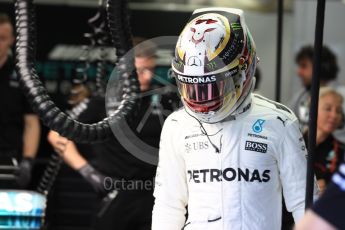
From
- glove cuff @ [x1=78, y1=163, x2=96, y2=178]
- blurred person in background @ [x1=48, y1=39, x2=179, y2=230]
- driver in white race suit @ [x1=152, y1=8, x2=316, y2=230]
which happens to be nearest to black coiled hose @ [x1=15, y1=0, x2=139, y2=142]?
driver in white race suit @ [x1=152, y1=8, x2=316, y2=230]

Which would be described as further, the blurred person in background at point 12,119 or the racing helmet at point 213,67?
the blurred person in background at point 12,119

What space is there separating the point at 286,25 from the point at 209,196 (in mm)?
3623

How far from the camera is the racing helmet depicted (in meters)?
2.80

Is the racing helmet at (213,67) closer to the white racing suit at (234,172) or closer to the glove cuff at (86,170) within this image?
the white racing suit at (234,172)

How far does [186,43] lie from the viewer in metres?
2.85

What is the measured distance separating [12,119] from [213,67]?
8.18 feet

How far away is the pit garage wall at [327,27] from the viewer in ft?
20.0

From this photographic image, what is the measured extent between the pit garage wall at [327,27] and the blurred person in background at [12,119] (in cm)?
204

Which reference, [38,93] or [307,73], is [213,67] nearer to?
[38,93]

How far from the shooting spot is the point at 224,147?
9.58ft

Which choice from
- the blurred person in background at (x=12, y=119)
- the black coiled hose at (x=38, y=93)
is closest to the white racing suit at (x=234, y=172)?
the black coiled hose at (x=38, y=93)

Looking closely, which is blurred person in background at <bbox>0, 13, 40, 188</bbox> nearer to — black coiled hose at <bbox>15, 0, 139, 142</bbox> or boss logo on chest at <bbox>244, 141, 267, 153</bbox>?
black coiled hose at <bbox>15, 0, 139, 142</bbox>

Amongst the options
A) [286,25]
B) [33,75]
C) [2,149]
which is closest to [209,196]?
[33,75]

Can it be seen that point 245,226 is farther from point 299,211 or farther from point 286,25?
point 286,25
